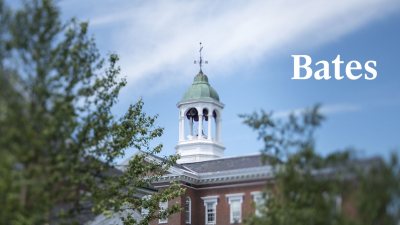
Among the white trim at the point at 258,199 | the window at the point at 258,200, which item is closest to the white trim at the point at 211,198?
the white trim at the point at 258,199

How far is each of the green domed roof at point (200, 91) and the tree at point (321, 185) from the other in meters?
37.8

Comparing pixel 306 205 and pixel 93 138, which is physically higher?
pixel 93 138

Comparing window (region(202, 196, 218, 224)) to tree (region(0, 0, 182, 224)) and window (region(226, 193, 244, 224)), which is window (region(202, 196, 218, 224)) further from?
tree (region(0, 0, 182, 224))

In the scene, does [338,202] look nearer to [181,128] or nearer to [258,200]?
[258,200]

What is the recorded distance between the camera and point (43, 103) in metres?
25.9

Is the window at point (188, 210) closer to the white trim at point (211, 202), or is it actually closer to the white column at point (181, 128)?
the white trim at point (211, 202)

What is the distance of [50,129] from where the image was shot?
2505cm

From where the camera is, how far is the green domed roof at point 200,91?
67.7 metres

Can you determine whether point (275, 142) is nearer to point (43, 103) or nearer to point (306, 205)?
point (306, 205)

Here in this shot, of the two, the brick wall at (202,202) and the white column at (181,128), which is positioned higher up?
the white column at (181,128)

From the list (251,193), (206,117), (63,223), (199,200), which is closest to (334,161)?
(251,193)

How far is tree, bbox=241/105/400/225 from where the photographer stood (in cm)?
2470

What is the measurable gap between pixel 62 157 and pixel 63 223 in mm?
3363

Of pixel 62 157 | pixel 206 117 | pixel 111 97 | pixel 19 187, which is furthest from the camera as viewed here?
pixel 206 117
